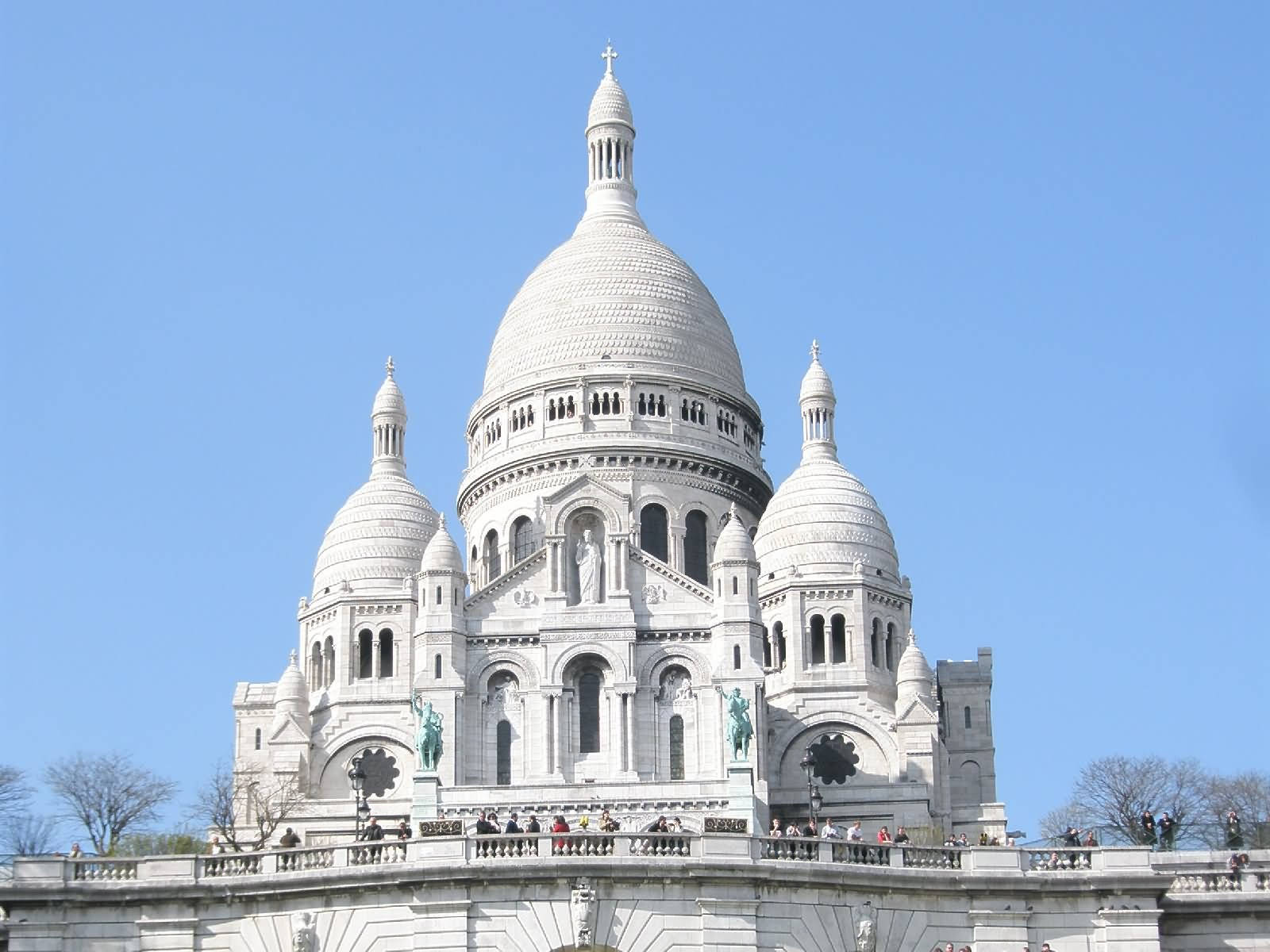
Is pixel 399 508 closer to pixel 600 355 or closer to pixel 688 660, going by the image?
pixel 600 355

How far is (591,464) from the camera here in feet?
380

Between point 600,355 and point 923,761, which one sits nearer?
point 923,761

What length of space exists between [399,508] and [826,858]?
67.3m

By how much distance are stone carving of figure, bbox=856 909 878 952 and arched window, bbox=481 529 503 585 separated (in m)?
66.4

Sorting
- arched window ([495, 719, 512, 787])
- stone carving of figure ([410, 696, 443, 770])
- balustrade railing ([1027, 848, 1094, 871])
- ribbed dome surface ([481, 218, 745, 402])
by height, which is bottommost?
balustrade railing ([1027, 848, 1094, 871])

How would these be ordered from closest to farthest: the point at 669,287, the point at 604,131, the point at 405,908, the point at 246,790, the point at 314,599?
1. the point at 405,908
2. the point at 246,790
3. the point at 314,599
4. the point at 669,287
5. the point at 604,131

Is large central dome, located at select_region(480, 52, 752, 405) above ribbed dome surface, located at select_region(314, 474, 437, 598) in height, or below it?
above

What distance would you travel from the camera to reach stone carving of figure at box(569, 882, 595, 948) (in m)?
48.7

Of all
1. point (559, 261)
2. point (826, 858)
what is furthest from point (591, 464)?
point (826, 858)

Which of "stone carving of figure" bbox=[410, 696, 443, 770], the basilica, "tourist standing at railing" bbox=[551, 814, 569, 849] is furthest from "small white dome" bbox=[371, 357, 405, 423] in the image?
"tourist standing at railing" bbox=[551, 814, 569, 849]

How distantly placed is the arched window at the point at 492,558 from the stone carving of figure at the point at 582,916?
219 ft

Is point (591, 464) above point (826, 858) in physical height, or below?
above

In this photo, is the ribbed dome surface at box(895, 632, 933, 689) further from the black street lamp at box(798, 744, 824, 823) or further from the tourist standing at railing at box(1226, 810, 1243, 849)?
the tourist standing at railing at box(1226, 810, 1243, 849)

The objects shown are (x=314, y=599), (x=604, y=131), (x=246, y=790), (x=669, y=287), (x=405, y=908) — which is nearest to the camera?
(x=405, y=908)
